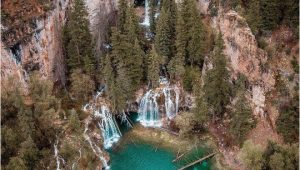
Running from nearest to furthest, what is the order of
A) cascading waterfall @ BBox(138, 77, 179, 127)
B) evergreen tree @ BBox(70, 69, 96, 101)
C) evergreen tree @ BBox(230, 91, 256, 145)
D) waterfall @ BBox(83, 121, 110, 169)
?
evergreen tree @ BBox(230, 91, 256, 145) < waterfall @ BBox(83, 121, 110, 169) < evergreen tree @ BBox(70, 69, 96, 101) < cascading waterfall @ BBox(138, 77, 179, 127)

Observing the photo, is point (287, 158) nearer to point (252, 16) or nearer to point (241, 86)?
point (241, 86)

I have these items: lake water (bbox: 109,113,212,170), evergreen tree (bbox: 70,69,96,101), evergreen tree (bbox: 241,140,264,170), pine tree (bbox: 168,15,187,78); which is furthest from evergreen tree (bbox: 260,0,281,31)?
evergreen tree (bbox: 70,69,96,101)

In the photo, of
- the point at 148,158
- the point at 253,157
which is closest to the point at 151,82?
the point at 148,158

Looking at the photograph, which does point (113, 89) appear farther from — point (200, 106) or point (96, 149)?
point (200, 106)

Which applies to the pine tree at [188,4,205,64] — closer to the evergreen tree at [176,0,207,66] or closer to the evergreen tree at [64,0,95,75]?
the evergreen tree at [176,0,207,66]

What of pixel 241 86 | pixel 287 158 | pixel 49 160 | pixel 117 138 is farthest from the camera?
pixel 117 138

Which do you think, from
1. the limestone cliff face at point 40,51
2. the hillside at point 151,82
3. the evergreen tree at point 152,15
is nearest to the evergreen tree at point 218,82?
the hillside at point 151,82

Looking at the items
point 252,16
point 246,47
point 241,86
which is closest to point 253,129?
point 241,86

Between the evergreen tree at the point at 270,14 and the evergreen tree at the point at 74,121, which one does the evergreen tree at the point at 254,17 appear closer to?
the evergreen tree at the point at 270,14
